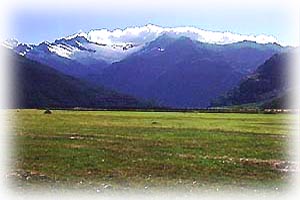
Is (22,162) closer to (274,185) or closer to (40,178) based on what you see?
(40,178)

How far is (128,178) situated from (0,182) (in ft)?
18.1

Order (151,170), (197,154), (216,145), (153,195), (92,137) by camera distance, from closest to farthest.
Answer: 1. (153,195)
2. (151,170)
3. (197,154)
4. (216,145)
5. (92,137)

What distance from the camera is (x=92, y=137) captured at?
43.0 metres

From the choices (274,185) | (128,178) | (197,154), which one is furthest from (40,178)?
(197,154)

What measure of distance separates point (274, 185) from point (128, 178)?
248 inches

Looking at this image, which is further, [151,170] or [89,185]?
[151,170]

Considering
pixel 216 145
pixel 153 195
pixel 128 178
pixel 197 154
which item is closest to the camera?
pixel 153 195

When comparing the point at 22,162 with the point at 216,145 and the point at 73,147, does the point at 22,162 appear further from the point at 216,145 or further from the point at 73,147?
the point at 216,145

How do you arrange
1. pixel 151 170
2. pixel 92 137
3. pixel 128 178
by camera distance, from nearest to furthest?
pixel 128 178
pixel 151 170
pixel 92 137

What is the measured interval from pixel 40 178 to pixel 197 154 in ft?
41.2

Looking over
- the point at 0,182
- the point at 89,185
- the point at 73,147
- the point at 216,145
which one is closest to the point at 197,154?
the point at 216,145

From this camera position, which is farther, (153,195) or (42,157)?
(42,157)

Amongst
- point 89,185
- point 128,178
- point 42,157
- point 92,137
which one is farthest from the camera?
point 92,137

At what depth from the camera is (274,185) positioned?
23.2 meters
